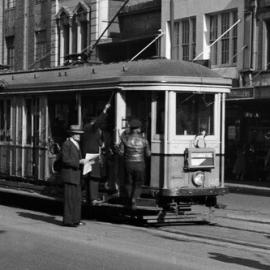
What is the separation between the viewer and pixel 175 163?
13.0 meters

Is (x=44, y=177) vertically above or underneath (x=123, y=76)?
underneath

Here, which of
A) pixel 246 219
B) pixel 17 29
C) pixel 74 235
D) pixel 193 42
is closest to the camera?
pixel 74 235

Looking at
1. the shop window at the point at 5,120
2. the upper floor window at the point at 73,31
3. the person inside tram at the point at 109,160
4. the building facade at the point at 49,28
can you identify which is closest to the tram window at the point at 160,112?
the person inside tram at the point at 109,160

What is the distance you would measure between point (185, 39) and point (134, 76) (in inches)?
646

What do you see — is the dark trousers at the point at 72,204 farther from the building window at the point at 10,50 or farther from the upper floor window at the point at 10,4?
the upper floor window at the point at 10,4

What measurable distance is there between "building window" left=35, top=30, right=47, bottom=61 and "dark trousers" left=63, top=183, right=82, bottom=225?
26156mm

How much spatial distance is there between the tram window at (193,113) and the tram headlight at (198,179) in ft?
2.56

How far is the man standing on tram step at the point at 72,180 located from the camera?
12445 mm

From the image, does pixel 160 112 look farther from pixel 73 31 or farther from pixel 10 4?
pixel 10 4

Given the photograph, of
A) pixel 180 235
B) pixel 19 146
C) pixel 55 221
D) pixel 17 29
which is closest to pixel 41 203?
pixel 19 146

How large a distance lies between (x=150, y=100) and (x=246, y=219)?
3.16 meters

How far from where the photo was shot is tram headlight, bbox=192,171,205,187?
518 inches

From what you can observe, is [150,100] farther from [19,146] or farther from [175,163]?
[19,146]

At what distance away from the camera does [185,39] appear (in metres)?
29.2
